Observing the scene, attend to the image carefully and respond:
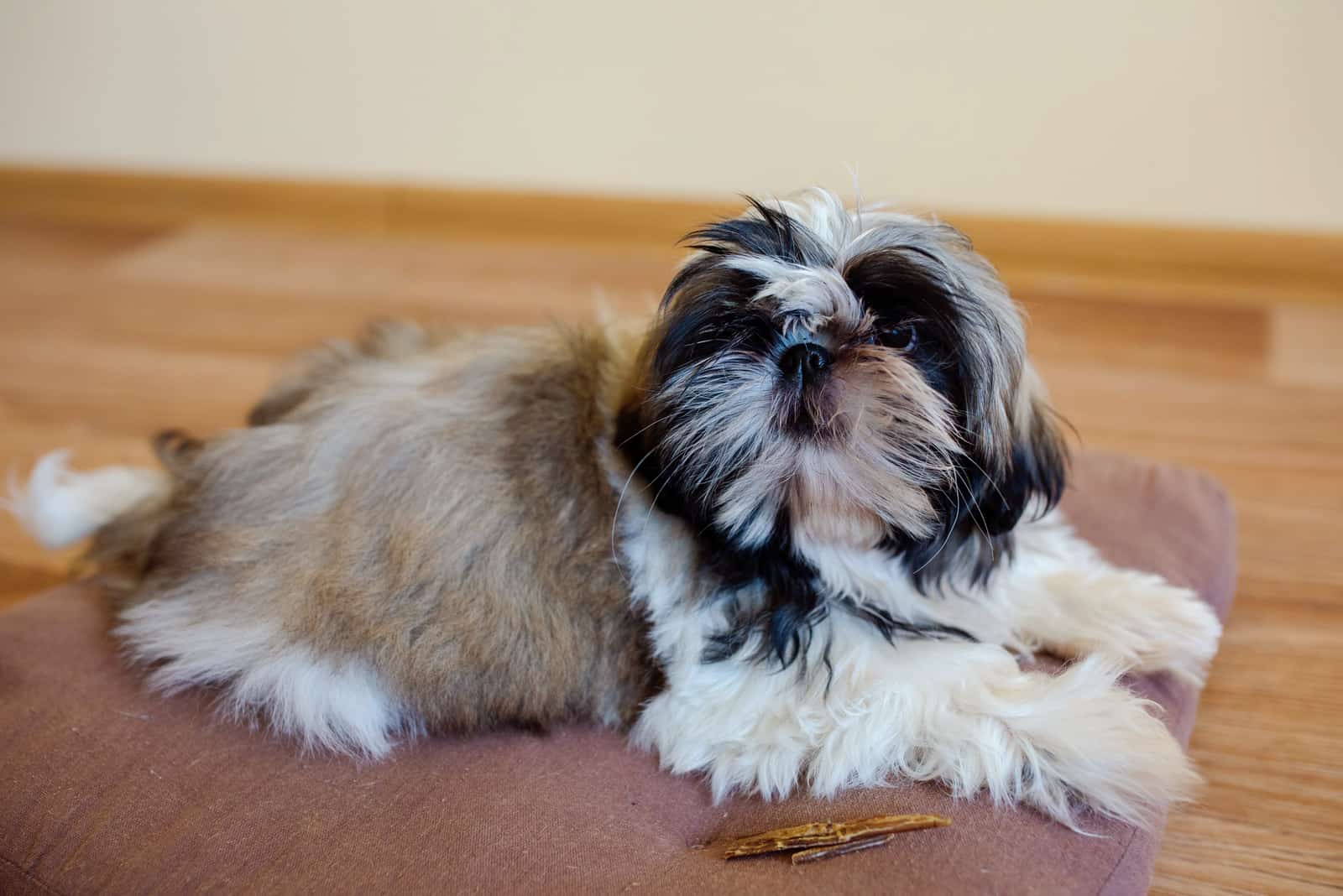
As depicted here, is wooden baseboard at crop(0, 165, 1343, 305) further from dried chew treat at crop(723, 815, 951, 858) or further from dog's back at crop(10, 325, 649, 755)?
dried chew treat at crop(723, 815, 951, 858)

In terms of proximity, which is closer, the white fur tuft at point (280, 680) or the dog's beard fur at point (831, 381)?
the dog's beard fur at point (831, 381)

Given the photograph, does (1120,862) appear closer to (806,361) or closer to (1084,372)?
(806,361)

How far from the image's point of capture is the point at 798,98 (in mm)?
3938

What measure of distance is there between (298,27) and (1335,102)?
3.30 metres

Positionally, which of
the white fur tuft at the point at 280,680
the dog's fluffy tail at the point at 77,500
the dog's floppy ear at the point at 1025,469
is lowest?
the white fur tuft at the point at 280,680

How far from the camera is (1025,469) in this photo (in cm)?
186

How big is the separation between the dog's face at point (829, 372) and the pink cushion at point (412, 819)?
416 millimetres

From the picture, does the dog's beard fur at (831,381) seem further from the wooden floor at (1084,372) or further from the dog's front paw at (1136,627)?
the wooden floor at (1084,372)

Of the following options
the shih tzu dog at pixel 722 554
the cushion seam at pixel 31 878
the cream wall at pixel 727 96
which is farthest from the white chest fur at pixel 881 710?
the cream wall at pixel 727 96

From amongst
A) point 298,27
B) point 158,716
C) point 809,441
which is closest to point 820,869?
point 809,441

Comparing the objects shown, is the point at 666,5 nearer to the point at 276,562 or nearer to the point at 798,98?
the point at 798,98

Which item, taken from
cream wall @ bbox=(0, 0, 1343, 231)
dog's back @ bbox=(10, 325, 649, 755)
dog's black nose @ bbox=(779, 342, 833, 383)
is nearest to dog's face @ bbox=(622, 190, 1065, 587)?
dog's black nose @ bbox=(779, 342, 833, 383)

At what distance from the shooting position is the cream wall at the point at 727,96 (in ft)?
11.8

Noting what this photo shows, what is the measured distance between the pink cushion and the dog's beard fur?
15.6 inches
